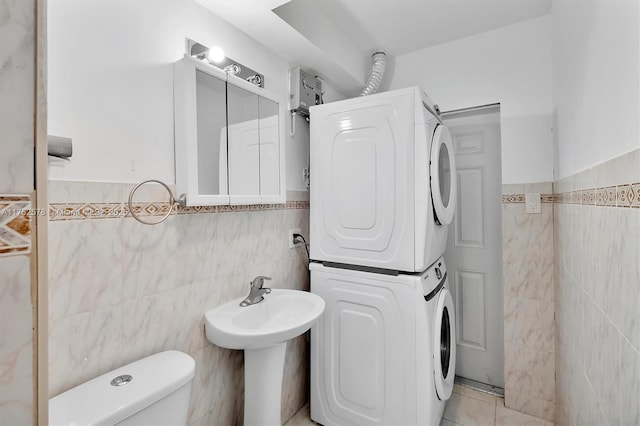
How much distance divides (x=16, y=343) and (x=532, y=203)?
7.69 ft

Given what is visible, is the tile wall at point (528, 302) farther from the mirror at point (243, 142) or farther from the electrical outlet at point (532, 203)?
the mirror at point (243, 142)

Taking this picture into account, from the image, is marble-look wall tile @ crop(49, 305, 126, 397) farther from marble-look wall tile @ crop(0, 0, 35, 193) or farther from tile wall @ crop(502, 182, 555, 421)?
tile wall @ crop(502, 182, 555, 421)

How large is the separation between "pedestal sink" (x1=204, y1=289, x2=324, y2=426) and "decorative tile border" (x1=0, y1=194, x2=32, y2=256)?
0.97 meters

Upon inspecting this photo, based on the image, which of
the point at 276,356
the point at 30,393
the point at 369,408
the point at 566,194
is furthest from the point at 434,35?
the point at 30,393

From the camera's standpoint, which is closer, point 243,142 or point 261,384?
point 261,384

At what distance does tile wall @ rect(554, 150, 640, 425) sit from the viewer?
674 millimetres

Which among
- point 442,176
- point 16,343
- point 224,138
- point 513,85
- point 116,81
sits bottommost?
point 16,343

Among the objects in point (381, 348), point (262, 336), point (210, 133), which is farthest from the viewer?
point (381, 348)

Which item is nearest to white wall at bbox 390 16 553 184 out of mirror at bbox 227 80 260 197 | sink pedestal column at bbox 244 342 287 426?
mirror at bbox 227 80 260 197

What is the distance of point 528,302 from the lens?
78.2 inches

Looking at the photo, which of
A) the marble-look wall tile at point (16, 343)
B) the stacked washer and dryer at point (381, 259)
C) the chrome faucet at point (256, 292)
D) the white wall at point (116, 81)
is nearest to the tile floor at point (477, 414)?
the stacked washer and dryer at point (381, 259)

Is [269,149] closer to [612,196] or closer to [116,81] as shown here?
[116,81]

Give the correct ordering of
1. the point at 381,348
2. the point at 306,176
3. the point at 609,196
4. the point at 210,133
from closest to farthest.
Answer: the point at 609,196 → the point at 210,133 → the point at 381,348 → the point at 306,176

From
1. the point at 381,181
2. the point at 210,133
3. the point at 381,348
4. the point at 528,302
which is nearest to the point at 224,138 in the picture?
the point at 210,133
